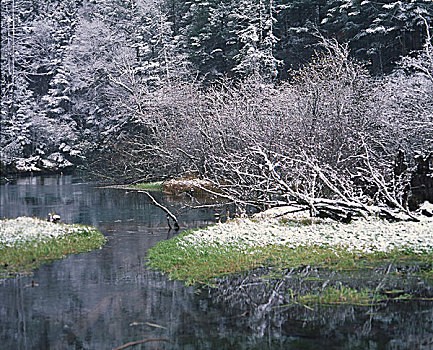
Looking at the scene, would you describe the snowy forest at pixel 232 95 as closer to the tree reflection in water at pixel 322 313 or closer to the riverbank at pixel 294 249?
the riverbank at pixel 294 249

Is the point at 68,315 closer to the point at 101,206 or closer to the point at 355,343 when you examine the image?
the point at 355,343

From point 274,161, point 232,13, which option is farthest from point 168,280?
point 232,13

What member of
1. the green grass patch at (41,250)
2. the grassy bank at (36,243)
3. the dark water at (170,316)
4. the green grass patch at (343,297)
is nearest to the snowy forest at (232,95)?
the green grass patch at (41,250)

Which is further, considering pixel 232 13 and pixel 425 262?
pixel 232 13

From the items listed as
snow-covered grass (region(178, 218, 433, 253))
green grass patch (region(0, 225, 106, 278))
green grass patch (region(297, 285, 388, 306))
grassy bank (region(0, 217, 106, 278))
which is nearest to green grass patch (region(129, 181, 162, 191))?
grassy bank (region(0, 217, 106, 278))

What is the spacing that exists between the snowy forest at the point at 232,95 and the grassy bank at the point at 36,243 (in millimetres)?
4937

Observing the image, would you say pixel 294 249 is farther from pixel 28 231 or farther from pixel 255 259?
pixel 28 231

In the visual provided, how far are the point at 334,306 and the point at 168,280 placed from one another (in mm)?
3839

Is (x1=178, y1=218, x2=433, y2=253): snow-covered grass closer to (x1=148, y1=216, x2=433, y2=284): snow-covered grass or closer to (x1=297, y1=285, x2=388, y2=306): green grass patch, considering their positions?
(x1=148, y1=216, x2=433, y2=284): snow-covered grass

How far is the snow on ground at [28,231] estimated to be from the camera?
17.7 m

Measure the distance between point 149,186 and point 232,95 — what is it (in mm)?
7200

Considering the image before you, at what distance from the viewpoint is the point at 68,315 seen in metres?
11.1

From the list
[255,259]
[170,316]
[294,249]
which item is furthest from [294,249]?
[170,316]

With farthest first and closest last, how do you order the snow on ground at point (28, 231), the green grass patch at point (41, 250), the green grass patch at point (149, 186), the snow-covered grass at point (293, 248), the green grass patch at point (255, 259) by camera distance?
the green grass patch at point (149, 186), the snow on ground at point (28, 231), the green grass patch at point (41, 250), the snow-covered grass at point (293, 248), the green grass patch at point (255, 259)
